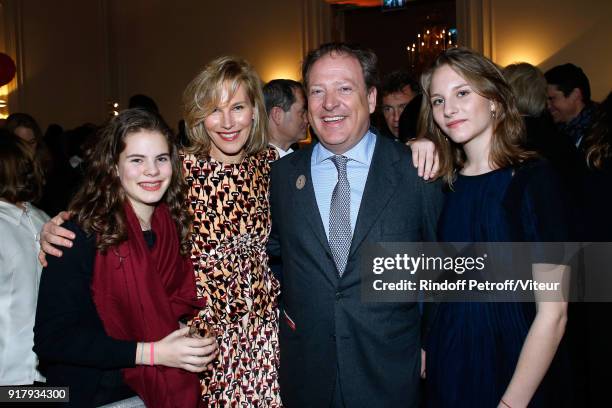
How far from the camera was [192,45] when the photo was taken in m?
10.6

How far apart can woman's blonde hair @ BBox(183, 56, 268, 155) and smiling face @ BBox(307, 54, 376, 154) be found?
28 cm

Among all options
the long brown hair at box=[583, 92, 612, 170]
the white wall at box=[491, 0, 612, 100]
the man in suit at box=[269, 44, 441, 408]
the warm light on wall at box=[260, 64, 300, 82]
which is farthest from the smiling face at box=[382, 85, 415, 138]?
the warm light on wall at box=[260, 64, 300, 82]

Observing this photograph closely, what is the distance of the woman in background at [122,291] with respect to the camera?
1856 millimetres

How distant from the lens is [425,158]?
2.19 metres

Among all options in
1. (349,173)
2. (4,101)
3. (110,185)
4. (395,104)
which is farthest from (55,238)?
(4,101)

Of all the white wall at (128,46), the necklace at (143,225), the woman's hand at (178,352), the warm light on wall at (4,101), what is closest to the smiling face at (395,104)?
the necklace at (143,225)

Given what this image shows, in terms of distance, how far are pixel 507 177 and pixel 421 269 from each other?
1.44 ft

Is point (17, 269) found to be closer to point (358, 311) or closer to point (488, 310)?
point (358, 311)

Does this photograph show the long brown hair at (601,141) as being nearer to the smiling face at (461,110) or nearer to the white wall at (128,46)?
the smiling face at (461,110)

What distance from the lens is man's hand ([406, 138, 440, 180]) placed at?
2160 mm

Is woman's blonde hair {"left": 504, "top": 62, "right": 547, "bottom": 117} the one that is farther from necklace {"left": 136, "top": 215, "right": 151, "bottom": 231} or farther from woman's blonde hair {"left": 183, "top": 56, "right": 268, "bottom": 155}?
necklace {"left": 136, "top": 215, "right": 151, "bottom": 231}

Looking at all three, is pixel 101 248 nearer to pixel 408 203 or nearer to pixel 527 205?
pixel 408 203

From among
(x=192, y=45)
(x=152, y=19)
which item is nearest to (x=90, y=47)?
(x=152, y=19)

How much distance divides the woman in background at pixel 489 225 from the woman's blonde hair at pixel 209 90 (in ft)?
2.39
